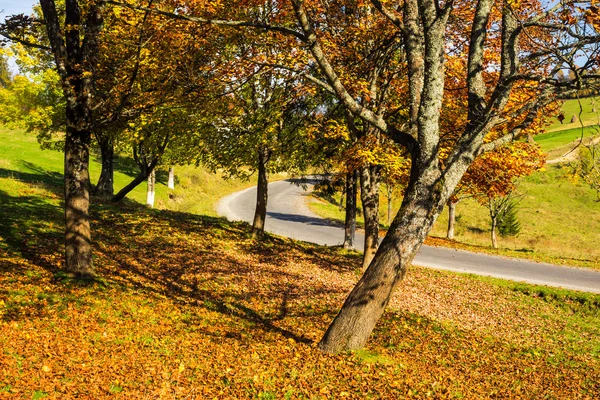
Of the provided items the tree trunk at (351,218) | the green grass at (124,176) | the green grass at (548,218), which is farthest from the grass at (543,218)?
the tree trunk at (351,218)

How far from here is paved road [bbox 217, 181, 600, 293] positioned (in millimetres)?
19766

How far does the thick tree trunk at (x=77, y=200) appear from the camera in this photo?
9336 mm

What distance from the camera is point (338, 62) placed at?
15.4 m

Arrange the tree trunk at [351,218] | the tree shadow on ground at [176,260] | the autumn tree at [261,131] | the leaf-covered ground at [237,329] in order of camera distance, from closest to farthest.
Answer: the leaf-covered ground at [237,329]
the tree shadow on ground at [176,260]
the autumn tree at [261,131]
the tree trunk at [351,218]

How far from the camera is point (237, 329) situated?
29.1ft

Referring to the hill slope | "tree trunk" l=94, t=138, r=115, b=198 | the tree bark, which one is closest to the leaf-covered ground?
the hill slope

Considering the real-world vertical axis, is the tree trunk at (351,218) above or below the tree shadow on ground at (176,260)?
above

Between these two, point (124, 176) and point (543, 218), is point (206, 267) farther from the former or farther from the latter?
point (543, 218)

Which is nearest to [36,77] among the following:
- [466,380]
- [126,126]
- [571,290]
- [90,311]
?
[126,126]

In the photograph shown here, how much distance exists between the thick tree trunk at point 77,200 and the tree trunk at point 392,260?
592 cm

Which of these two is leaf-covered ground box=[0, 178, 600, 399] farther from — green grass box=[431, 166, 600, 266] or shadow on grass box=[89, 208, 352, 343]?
green grass box=[431, 166, 600, 266]

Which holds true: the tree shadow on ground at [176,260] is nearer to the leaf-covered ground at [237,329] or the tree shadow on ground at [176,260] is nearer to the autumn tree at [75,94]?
the leaf-covered ground at [237,329]

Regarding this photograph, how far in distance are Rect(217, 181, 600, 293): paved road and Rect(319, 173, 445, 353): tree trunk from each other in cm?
1420

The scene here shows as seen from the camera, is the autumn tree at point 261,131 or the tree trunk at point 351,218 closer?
the autumn tree at point 261,131
